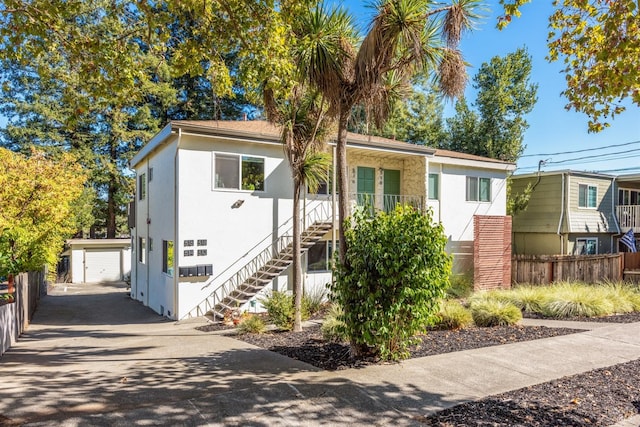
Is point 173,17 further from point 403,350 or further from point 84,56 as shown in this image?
point 403,350

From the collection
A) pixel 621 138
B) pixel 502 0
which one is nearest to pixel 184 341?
pixel 502 0

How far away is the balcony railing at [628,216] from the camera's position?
923 inches

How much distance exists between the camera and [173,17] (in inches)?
276

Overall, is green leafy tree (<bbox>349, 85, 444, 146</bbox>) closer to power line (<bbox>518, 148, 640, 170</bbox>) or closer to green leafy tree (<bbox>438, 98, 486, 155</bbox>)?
green leafy tree (<bbox>438, 98, 486, 155</bbox>)

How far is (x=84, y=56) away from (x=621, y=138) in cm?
3011

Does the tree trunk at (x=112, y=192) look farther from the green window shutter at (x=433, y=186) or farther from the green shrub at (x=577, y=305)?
the green shrub at (x=577, y=305)

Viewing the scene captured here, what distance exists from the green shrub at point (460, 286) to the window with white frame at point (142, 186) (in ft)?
40.1

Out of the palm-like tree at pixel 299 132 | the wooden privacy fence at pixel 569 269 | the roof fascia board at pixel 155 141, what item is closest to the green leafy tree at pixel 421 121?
the wooden privacy fence at pixel 569 269

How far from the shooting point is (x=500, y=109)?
87.9 feet

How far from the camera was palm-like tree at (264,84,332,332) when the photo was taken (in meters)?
9.48

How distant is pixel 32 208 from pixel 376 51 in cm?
1312

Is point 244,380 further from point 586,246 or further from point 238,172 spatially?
point 586,246

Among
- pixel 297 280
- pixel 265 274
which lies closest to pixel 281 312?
pixel 297 280

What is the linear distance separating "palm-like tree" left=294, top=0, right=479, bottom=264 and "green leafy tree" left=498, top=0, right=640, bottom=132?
3.62ft
